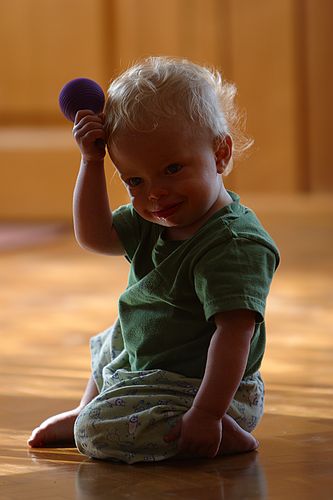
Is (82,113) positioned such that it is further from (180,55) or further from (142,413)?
(180,55)

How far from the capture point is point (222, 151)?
42.4 inches

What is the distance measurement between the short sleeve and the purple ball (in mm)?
190

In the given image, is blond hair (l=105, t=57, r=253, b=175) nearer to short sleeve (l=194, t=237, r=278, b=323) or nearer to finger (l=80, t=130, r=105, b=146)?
finger (l=80, t=130, r=105, b=146)

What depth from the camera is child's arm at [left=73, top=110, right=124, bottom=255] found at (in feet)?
3.55

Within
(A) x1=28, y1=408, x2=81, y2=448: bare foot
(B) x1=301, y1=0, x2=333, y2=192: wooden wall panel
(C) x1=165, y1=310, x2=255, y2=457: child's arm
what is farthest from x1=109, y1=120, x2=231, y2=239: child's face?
(B) x1=301, y1=0, x2=333, y2=192: wooden wall panel

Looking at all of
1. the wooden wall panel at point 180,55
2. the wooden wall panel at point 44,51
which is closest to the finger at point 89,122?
the wooden wall panel at point 180,55

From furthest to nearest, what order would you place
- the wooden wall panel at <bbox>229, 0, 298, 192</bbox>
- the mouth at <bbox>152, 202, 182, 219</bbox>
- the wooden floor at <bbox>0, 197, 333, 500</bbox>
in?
the wooden wall panel at <bbox>229, 0, 298, 192</bbox>
the mouth at <bbox>152, 202, 182, 219</bbox>
the wooden floor at <bbox>0, 197, 333, 500</bbox>

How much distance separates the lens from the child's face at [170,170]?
3.38 ft

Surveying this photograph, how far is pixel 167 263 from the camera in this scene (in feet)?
3.54

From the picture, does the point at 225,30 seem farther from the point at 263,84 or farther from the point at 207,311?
the point at 207,311

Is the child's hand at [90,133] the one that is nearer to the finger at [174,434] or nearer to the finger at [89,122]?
the finger at [89,122]

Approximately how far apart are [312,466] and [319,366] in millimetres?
402

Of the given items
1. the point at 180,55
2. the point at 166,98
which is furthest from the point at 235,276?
the point at 180,55

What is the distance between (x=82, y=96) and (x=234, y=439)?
37cm
